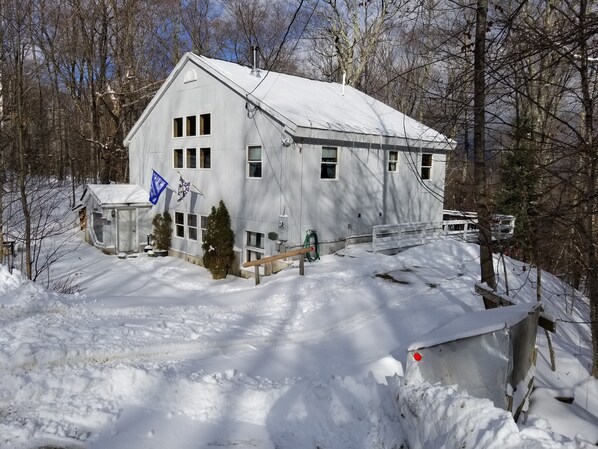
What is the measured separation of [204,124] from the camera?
59.5 ft

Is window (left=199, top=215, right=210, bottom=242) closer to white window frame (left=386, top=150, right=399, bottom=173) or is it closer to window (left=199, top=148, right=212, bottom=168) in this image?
window (left=199, top=148, right=212, bottom=168)

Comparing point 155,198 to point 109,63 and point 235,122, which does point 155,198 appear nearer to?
point 235,122

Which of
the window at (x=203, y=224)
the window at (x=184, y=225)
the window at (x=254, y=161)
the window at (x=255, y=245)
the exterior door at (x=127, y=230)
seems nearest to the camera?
the window at (x=254, y=161)

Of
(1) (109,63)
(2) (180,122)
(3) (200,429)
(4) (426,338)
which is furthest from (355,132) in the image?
Result: (1) (109,63)

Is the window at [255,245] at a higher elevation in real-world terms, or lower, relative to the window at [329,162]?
lower

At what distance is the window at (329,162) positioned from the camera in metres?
14.9

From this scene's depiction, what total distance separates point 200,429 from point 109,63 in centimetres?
3269

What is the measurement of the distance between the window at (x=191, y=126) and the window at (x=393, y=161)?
778 cm

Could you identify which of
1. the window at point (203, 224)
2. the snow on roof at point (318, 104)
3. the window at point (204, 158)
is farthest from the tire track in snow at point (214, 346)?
the window at point (204, 158)

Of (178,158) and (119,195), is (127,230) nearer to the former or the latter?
(119,195)

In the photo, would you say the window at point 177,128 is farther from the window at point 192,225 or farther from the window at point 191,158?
the window at point 192,225

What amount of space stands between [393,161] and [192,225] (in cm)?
844

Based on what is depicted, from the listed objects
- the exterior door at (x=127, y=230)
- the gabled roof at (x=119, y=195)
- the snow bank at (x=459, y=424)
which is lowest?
the exterior door at (x=127, y=230)

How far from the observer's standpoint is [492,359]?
14.7 feet
